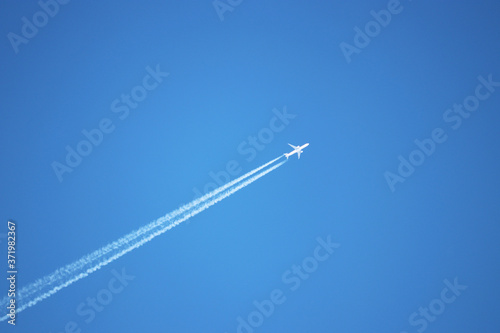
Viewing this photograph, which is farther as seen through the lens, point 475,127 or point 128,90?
point 475,127

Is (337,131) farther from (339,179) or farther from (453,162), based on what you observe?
(453,162)

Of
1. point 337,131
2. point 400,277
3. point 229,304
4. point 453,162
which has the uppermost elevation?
point 337,131

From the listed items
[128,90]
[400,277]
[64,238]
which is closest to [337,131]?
[400,277]

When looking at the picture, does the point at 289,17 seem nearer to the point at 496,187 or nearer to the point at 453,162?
the point at 453,162

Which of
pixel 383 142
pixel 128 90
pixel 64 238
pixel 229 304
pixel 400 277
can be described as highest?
pixel 128 90

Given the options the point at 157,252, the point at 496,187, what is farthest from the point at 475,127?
the point at 157,252

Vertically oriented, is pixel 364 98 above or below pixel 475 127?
above
